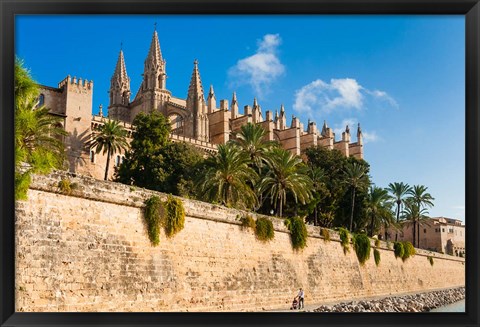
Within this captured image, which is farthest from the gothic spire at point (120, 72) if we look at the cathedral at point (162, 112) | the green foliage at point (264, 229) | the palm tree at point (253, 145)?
the green foliage at point (264, 229)

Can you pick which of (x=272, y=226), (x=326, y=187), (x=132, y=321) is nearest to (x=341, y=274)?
(x=272, y=226)

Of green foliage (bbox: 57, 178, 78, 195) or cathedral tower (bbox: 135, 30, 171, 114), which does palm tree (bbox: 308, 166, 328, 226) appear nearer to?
green foliage (bbox: 57, 178, 78, 195)

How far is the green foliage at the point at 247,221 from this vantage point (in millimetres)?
23531

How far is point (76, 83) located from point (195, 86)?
2387 cm

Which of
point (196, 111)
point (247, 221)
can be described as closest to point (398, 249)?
point (247, 221)

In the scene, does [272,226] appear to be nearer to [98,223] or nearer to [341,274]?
[341,274]

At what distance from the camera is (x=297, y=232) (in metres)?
27.3

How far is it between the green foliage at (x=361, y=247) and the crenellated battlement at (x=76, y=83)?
31406mm

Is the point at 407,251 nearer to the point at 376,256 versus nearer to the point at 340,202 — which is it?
the point at 376,256

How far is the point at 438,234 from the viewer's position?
86.9 metres

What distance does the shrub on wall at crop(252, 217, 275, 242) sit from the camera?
24453 millimetres

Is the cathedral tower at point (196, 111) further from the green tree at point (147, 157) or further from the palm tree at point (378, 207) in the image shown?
the palm tree at point (378, 207)

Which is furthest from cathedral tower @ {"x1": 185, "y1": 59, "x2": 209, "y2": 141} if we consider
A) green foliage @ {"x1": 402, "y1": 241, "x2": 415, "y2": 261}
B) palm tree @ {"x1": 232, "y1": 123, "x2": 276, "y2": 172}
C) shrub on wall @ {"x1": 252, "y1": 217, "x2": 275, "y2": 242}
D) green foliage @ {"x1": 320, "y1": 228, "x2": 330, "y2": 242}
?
shrub on wall @ {"x1": 252, "y1": 217, "x2": 275, "y2": 242}

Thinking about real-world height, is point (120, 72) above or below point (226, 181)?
above
